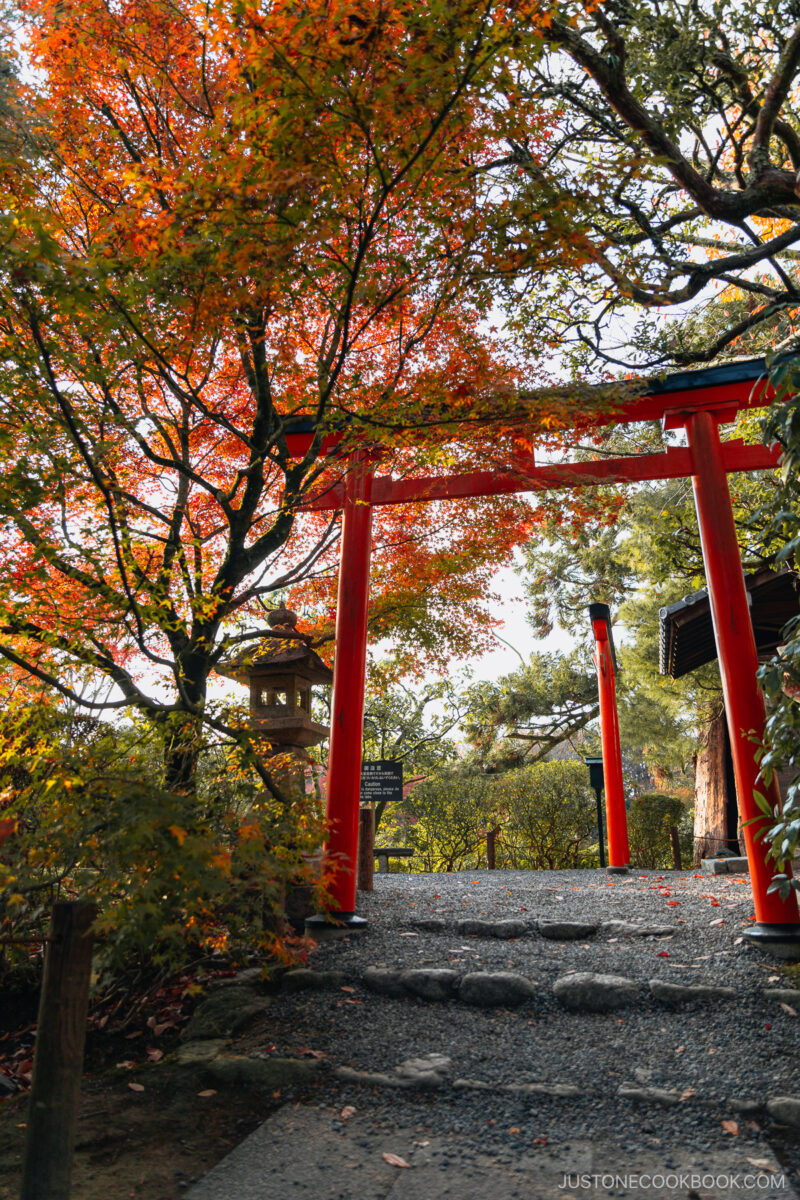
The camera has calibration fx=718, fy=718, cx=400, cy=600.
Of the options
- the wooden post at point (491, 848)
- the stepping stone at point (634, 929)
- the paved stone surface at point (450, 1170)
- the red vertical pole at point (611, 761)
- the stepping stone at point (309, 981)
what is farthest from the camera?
the wooden post at point (491, 848)

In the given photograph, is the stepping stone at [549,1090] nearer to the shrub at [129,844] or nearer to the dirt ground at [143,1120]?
the dirt ground at [143,1120]

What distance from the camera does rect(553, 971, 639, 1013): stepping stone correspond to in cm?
370

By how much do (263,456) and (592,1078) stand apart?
10.5 ft

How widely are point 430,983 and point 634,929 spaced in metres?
1.75

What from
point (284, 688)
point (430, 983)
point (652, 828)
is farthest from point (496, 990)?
point (652, 828)

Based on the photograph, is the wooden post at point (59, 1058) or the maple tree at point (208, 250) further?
the maple tree at point (208, 250)

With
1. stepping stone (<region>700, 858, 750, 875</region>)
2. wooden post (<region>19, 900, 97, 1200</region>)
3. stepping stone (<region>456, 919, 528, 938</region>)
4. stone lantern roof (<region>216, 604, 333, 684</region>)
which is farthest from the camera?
stepping stone (<region>700, 858, 750, 875</region>)

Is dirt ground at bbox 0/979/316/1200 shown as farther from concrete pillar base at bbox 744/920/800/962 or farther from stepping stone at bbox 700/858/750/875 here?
stepping stone at bbox 700/858/750/875

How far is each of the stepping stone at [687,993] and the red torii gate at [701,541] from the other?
2.83 feet

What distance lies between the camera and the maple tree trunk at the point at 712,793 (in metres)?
9.61

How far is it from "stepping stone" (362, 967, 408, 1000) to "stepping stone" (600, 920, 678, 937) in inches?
69.3

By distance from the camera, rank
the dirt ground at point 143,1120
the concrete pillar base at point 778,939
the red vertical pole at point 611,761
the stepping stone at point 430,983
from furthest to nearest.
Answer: the red vertical pole at point 611,761
the concrete pillar base at point 778,939
the stepping stone at point 430,983
the dirt ground at point 143,1120

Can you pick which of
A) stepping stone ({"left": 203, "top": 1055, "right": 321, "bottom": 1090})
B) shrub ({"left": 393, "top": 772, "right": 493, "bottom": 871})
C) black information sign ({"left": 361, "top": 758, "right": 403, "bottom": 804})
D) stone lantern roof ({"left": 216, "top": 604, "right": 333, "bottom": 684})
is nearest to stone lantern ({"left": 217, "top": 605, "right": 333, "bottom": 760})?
stone lantern roof ({"left": 216, "top": 604, "right": 333, "bottom": 684})

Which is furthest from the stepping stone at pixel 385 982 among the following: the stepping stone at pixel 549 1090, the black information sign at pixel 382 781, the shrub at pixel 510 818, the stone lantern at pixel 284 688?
the shrub at pixel 510 818
